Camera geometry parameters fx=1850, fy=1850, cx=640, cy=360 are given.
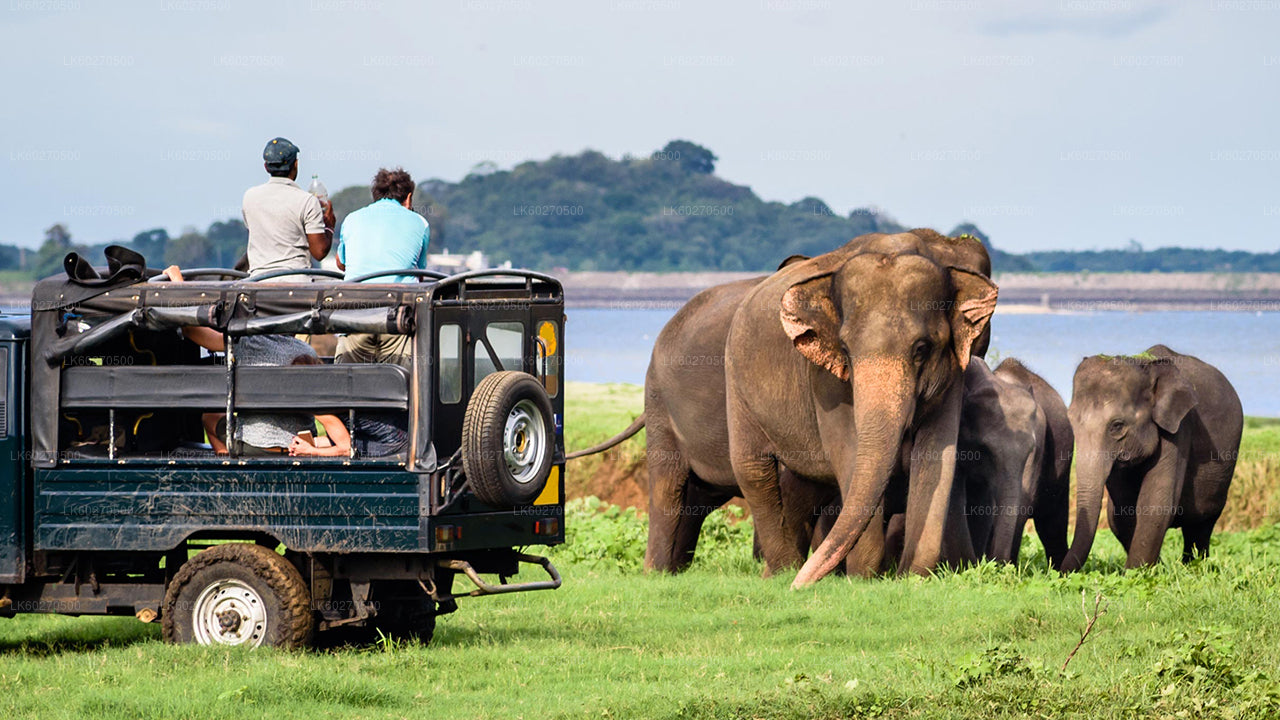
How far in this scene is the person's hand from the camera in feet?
35.3

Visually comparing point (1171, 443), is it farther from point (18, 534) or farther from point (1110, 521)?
point (18, 534)

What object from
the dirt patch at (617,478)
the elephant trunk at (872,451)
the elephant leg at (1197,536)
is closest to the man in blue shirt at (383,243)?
the elephant trunk at (872,451)

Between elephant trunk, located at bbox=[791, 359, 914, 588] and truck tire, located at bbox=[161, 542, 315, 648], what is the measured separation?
3956mm

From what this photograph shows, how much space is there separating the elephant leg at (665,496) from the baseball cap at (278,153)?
5.67m

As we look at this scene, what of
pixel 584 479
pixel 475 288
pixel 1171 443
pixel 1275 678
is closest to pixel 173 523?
pixel 475 288

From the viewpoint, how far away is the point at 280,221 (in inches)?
477

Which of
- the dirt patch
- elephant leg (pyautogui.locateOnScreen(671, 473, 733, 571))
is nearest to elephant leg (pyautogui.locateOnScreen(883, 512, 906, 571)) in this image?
elephant leg (pyautogui.locateOnScreen(671, 473, 733, 571))

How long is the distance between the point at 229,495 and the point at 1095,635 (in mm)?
5185

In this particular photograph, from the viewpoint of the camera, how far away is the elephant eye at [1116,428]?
58.7 ft

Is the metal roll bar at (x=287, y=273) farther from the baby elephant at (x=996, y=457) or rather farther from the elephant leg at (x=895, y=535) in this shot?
the elephant leg at (x=895, y=535)

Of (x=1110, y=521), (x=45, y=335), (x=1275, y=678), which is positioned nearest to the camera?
(x=1275, y=678)

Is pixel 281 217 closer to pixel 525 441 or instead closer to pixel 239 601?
pixel 525 441

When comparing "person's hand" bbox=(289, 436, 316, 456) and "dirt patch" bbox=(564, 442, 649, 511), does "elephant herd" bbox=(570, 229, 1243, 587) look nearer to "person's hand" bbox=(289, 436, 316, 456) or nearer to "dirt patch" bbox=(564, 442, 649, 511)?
"person's hand" bbox=(289, 436, 316, 456)

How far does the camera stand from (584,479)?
24984 mm
